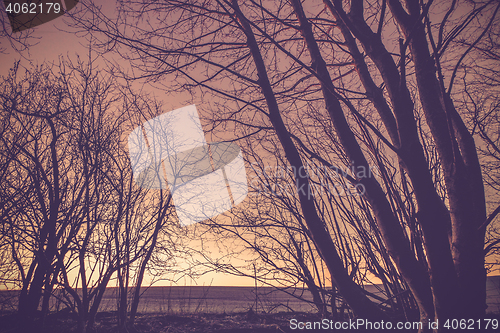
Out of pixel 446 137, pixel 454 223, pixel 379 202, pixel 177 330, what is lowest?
pixel 177 330

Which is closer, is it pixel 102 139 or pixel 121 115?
pixel 102 139

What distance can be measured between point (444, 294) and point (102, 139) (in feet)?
14.6

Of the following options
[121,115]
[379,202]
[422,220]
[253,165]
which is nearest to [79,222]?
[121,115]

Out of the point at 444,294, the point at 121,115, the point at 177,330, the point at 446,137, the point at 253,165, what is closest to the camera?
the point at 444,294

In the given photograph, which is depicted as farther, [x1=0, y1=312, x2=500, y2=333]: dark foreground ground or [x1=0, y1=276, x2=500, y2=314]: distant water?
[x1=0, y1=312, x2=500, y2=333]: dark foreground ground

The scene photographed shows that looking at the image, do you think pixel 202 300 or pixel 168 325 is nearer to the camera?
pixel 202 300

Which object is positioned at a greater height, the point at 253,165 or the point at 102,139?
the point at 102,139

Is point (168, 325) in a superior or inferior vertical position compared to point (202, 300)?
inferior

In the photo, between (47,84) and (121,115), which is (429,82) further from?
(47,84)

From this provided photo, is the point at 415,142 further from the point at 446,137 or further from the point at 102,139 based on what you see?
the point at 102,139

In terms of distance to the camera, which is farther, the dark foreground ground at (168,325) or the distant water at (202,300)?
the dark foreground ground at (168,325)

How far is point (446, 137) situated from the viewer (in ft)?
5.25

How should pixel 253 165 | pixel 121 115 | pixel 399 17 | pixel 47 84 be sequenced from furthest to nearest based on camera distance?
pixel 121 115, pixel 47 84, pixel 253 165, pixel 399 17

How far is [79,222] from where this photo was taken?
383 cm
